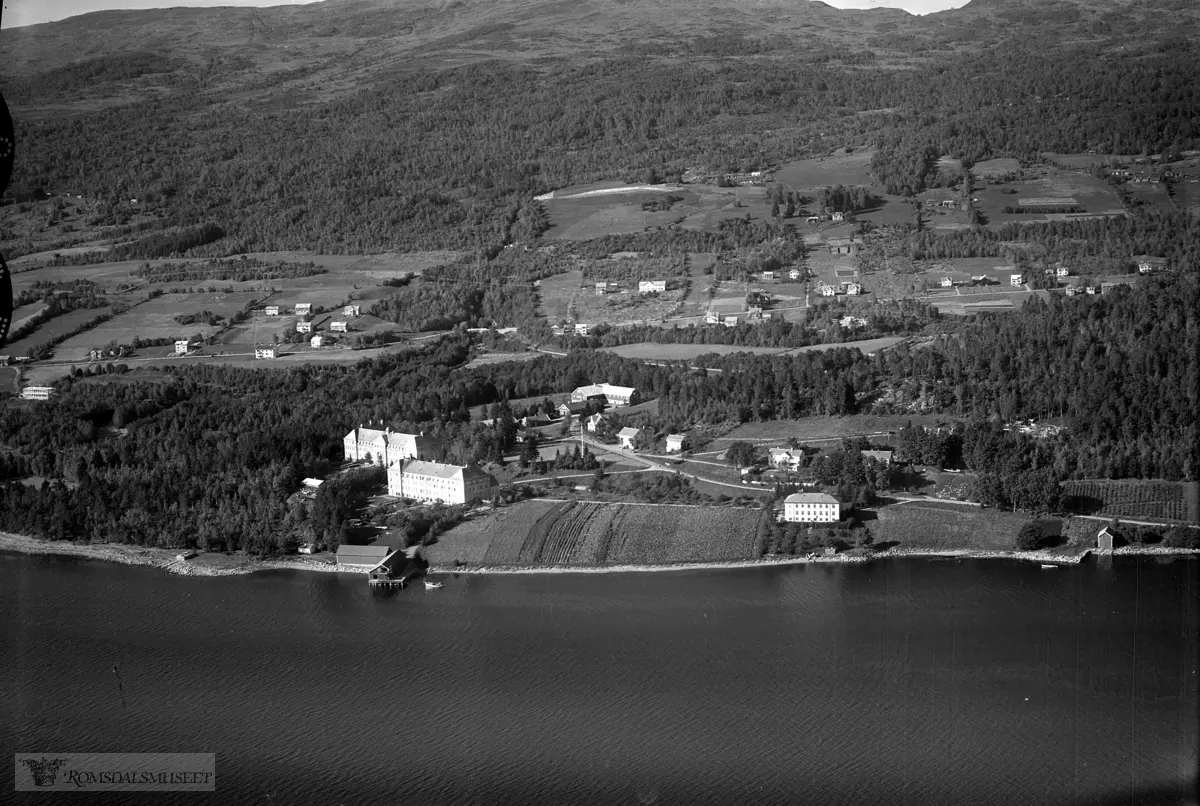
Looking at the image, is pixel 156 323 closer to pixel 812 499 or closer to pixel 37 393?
pixel 37 393

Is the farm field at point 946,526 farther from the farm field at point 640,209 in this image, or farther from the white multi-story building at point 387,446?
the farm field at point 640,209

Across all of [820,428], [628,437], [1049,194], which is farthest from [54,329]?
[1049,194]

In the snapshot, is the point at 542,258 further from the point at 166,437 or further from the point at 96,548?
the point at 96,548

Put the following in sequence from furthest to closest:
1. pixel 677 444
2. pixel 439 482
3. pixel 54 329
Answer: pixel 54 329, pixel 677 444, pixel 439 482

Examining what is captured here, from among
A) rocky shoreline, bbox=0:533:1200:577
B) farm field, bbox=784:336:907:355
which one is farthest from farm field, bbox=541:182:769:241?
rocky shoreline, bbox=0:533:1200:577

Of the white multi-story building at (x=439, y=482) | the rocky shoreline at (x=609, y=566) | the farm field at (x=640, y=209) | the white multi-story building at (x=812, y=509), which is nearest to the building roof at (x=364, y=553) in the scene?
the rocky shoreline at (x=609, y=566)
